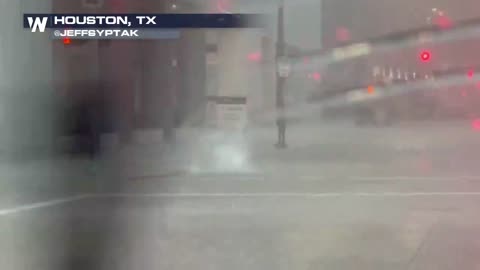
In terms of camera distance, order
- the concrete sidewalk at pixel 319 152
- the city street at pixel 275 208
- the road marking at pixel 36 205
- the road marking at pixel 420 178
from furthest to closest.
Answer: the road marking at pixel 420 178 → the concrete sidewalk at pixel 319 152 → the road marking at pixel 36 205 → the city street at pixel 275 208

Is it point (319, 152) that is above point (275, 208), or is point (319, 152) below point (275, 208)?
above

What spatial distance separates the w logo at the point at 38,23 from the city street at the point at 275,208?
1.82 m

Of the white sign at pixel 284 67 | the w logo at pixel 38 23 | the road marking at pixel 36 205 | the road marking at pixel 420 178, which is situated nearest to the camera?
the w logo at pixel 38 23

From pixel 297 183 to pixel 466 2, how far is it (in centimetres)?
276

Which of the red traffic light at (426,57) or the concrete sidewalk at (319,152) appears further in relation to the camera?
the concrete sidewalk at (319,152)

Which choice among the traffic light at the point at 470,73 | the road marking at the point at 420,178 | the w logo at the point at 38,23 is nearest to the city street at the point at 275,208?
the road marking at the point at 420,178

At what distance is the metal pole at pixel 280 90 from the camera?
863cm

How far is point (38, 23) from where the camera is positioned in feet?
26.6

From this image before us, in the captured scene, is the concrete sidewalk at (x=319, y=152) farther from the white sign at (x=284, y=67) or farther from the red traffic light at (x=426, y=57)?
the red traffic light at (x=426, y=57)

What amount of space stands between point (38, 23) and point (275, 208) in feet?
9.88

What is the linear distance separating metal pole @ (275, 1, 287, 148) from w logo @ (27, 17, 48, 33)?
2388 millimetres

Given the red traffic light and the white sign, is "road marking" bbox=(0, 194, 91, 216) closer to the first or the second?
the white sign

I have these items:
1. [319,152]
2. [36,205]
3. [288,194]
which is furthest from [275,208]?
[36,205]

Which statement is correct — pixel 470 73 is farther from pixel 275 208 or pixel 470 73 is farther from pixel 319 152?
pixel 275 208
